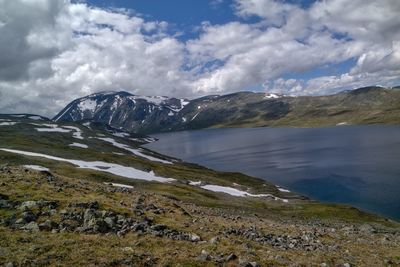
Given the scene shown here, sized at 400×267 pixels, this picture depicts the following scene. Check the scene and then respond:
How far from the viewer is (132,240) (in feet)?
67.3

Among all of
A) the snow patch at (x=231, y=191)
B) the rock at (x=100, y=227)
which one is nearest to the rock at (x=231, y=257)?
the rock at (x=100, y=227)

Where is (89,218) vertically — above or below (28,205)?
below

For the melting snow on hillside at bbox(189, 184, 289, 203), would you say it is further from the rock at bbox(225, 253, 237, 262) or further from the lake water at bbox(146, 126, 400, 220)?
the rock at bbox(225, 253, 237, 262)

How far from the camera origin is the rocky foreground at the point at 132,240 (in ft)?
57.2

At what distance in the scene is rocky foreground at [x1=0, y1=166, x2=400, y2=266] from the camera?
687 inches

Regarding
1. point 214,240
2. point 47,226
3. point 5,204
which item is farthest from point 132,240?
point 5,204

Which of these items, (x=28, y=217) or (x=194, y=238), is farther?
(x=194, y=238)

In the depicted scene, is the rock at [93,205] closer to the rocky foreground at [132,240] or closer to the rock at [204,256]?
the rocky foreground at [132,240]

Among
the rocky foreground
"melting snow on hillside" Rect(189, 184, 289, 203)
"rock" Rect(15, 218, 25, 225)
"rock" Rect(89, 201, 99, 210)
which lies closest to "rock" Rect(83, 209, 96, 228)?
the rocky foreground

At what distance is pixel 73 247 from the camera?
18.0 meters

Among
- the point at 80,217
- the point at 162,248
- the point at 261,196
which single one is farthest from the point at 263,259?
the point at 261,196

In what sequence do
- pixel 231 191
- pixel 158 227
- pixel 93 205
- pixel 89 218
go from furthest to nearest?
pixel 231 191, pixel 93 205, pixel 158 227, pixel 89 218

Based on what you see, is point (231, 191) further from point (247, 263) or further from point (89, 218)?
point (247, 263)

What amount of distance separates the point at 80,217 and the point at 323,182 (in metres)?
109
